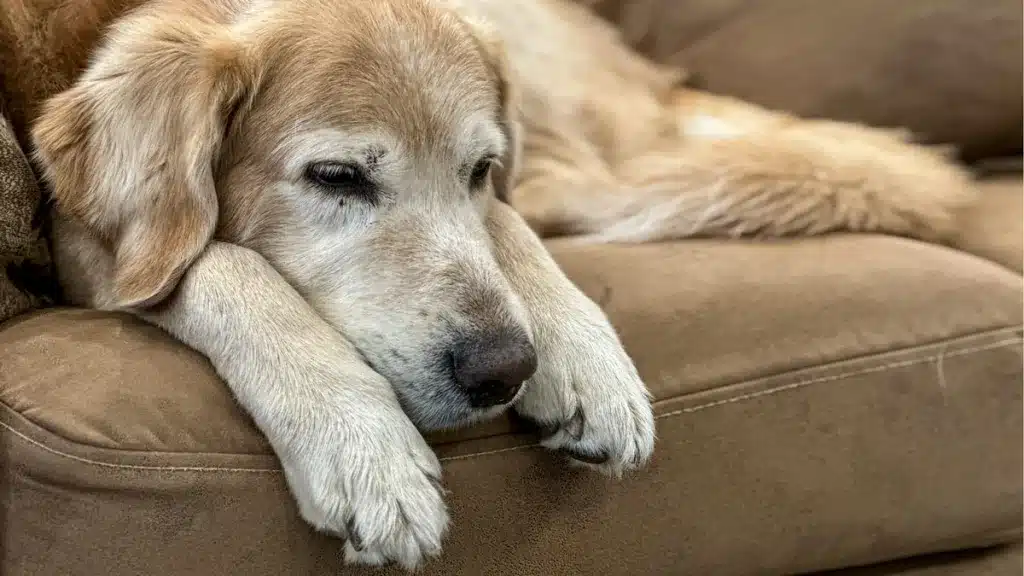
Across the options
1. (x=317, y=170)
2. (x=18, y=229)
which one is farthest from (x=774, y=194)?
(x=18, y=229)

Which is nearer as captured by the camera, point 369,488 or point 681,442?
point 369,488

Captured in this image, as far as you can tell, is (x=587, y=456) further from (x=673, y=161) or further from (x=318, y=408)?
(x=673, y=161)

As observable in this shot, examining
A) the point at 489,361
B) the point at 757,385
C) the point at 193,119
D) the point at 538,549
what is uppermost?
the point at 193,119

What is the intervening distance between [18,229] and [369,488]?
20.8 inches

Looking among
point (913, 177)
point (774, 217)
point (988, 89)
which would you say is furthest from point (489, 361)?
point (988, 89)

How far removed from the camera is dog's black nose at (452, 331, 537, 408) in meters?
0.83

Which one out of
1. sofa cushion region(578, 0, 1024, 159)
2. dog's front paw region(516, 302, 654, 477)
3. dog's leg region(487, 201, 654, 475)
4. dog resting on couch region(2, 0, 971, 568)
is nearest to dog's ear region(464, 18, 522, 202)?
dog resting on couch region(2, 0, 971, 568)

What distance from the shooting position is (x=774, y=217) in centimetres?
127

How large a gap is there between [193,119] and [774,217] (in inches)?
33.3

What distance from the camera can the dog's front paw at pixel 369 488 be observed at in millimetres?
756

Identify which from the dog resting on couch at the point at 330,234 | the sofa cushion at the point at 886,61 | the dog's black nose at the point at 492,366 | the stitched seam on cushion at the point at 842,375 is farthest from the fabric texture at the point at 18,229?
the sofa cushion at the point at 886,61

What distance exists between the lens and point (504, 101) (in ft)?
3.85

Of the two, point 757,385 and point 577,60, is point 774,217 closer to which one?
point 757,385

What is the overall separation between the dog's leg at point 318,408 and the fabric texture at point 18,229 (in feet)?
0.61
